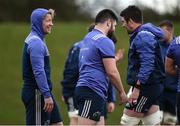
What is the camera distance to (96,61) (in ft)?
33.6

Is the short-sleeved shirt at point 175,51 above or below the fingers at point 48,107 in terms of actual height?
above

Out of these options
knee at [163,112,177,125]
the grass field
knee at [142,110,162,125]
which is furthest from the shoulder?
the grass field

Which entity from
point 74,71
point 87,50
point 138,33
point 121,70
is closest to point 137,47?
point 138,33

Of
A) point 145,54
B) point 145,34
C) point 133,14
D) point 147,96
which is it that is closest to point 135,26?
point 133,14

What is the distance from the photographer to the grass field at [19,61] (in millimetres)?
21094

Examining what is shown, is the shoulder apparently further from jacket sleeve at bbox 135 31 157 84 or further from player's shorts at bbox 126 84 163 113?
player's shorts at bbox 126 84 163 113

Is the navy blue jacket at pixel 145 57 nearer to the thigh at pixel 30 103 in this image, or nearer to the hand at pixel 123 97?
the hand at pixel 123 97

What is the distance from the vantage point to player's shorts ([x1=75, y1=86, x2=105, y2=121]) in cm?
1018

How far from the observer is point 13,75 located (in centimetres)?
2442

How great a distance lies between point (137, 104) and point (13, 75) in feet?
45.1

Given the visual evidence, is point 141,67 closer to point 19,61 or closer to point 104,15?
point 104,15

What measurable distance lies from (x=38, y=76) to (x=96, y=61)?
94 centimetres

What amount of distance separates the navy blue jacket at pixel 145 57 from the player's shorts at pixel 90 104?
0.90 metres

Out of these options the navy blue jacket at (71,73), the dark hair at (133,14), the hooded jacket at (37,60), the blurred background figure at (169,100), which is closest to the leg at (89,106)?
the hooded jacket at (37,60)
